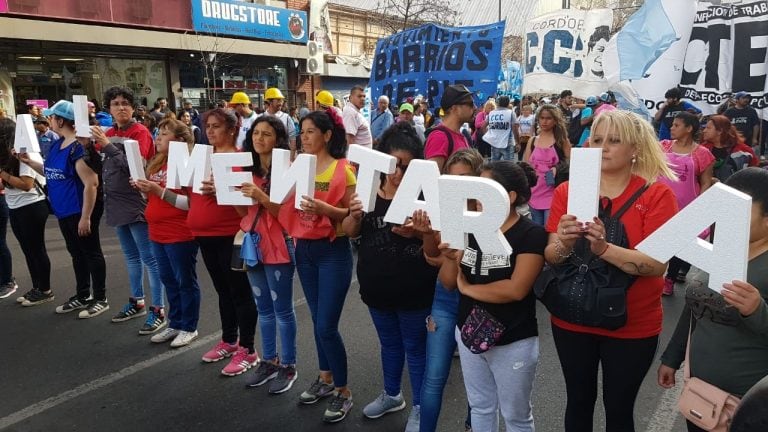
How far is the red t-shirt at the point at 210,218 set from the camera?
3.78 metres

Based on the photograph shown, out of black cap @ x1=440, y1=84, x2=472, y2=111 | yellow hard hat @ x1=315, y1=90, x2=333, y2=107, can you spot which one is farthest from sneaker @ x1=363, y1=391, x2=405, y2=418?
yellow hard hat @ x1=315, y1=90, x2=333, y2=107

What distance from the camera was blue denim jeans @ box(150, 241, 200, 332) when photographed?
Result: 417cm

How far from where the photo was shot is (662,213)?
213 centimetres

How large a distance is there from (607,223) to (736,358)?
64cm

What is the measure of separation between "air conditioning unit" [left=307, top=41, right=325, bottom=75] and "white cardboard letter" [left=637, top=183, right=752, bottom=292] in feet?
72.9

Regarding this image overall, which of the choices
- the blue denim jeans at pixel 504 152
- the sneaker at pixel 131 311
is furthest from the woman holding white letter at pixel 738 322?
the blue denim jeans at pixel 504 152

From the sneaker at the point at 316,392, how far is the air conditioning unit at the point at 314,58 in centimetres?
2083

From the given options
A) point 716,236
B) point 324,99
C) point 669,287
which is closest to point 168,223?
point 716,236

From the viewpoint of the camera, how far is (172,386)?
3.76 meters

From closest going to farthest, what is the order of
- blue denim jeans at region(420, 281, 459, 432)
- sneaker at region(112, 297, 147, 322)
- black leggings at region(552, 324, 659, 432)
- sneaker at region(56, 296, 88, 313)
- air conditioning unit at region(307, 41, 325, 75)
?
black leggings at region(552, 324, 659, 432) → blue denim jeans at region(420, 281, 459, 432) → sneaker at region(112, 297, 147, 322) → sneaker at region(56, 296, 88, 313) → air conditioning unit at region(307, 41, 325, 75)

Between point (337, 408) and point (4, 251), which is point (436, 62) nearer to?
point (337, 408)

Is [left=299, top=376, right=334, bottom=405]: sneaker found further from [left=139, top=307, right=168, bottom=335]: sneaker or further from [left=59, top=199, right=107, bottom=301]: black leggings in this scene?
[left=59, top=199, right=107, bottom=301]: black leggings

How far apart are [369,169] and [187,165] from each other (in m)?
1.68

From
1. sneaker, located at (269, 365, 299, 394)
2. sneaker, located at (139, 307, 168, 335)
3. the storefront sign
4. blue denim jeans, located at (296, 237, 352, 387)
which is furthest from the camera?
the storefront sign
